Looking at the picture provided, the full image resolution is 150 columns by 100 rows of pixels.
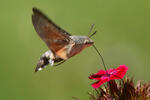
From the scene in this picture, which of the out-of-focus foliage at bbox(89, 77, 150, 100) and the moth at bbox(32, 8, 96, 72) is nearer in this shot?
the moth at bbox(32, 8, 96, 72)

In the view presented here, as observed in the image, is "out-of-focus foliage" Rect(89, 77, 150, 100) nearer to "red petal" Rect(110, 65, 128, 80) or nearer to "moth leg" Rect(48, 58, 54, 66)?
"red petal" Rect(110, 65, 128, 80)

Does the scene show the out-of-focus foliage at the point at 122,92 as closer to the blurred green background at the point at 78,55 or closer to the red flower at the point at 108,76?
the red flower at the point at 108,76

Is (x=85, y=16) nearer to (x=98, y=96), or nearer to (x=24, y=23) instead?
(x=24, y=23)

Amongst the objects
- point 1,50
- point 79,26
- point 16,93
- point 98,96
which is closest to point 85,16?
point 79,26

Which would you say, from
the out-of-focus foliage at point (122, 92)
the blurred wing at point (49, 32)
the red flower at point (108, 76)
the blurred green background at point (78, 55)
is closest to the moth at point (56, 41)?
the blurred wing at point (49, 32)

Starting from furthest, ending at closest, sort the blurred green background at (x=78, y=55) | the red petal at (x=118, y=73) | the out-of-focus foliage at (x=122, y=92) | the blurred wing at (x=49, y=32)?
the blurred green background at (x=78, y=55)
the out-of-focus foliage at (x=122, y=92)
the red petal at (x=118, y=73)
the blurred wing at (x=49, y=32)

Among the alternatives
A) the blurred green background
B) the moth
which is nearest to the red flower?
the moth

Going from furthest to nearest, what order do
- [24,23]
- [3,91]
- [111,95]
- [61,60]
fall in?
[24,23] < [3,91] < [111,95] < [61,60]
